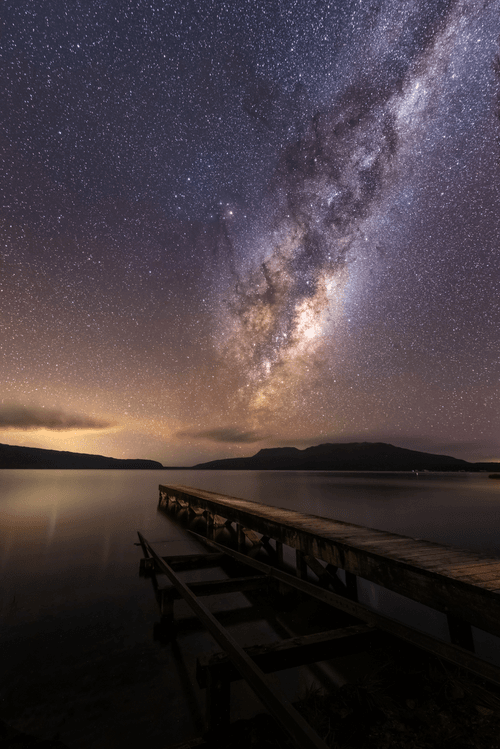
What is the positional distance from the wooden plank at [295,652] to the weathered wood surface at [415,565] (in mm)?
831

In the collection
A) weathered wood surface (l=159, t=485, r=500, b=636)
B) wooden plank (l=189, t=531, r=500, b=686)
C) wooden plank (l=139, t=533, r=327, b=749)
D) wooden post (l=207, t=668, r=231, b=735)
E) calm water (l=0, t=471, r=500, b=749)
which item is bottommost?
calm water (l=0, t=471, r=500, b=749)

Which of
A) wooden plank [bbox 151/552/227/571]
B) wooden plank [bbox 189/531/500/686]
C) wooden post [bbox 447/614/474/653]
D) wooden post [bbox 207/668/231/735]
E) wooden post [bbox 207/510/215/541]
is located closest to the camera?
wooden post [bbox 207/668/231/735]

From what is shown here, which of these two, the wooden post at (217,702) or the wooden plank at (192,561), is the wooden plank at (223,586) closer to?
the wooden plank at (192,561)

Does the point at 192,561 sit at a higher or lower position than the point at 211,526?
higher

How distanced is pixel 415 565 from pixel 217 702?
2.98 meters

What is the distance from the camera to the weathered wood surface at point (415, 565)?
3857 millimetres

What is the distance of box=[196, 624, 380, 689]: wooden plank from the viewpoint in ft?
11.4

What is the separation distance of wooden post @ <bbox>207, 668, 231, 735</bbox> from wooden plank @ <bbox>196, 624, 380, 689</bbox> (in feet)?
0.17

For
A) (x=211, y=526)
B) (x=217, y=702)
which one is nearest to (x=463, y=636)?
(x=217, y=702)

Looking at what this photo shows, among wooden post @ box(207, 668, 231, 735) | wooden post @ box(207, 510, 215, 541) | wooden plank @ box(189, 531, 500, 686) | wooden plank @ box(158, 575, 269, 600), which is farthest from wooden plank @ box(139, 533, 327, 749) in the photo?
wooden post @ box(207, 510, 215, 541)

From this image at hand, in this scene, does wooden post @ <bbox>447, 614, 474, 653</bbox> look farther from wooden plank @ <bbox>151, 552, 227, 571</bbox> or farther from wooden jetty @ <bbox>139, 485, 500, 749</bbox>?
wooden plank @ <bbox>151, 552, 227, 571</bbox>

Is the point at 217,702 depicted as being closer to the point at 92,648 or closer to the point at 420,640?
the point at 420,640

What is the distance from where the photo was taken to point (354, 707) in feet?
12.1

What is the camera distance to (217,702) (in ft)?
11.5
